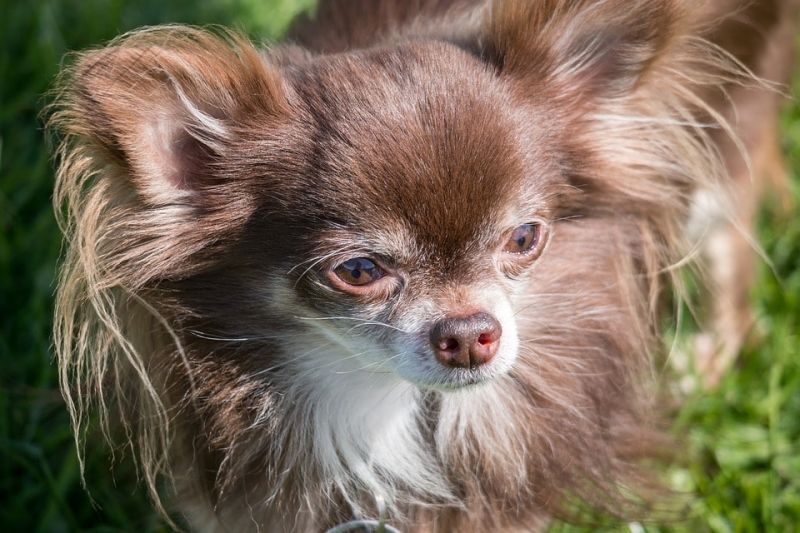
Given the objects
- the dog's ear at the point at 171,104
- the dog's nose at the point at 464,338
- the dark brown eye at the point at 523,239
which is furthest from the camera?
the dark brown eye at the point at 523,239

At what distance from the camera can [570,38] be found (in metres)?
2.56

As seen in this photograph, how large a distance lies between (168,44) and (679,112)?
4.76ft

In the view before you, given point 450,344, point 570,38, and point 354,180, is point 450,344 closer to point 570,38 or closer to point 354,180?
point 354,180

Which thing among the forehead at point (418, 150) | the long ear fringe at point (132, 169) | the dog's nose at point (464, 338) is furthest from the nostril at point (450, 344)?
the long ear fringe at point (132, 169)

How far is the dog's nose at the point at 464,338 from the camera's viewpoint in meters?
2.29

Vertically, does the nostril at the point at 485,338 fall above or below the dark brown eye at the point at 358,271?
below

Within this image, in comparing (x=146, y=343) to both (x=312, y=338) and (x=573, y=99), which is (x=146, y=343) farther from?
(x=573, y=99)

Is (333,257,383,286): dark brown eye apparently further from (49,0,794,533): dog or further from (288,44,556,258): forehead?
(288,44,556,258): forehead

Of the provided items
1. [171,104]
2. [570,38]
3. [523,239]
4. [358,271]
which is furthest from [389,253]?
[570,38]

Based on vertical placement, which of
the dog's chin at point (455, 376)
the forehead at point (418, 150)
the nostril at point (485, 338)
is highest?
the forehead at point (418, 150)

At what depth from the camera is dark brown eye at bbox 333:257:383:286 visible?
236 centimetres

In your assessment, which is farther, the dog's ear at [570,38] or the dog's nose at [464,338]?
the dog's ear at [570,38]

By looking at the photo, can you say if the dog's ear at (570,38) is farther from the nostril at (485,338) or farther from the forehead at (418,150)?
the nostril at (485,338)

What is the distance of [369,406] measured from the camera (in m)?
2.67
